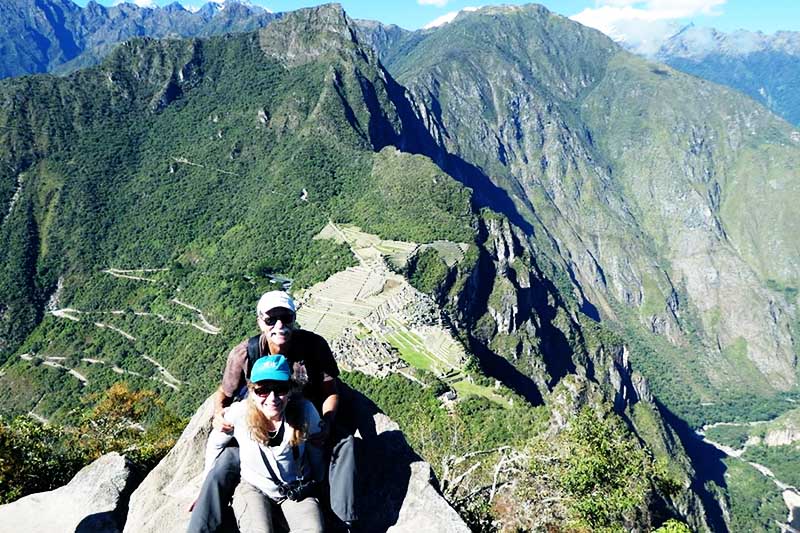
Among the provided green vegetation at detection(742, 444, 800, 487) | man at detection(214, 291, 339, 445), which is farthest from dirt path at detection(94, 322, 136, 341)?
green vegetation at detection(742, 444, 800, 487)

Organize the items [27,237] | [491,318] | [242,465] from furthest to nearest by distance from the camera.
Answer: [27,237] < [491,318] < [242,465]

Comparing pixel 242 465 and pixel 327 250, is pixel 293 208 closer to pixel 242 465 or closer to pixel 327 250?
pixel 327 250

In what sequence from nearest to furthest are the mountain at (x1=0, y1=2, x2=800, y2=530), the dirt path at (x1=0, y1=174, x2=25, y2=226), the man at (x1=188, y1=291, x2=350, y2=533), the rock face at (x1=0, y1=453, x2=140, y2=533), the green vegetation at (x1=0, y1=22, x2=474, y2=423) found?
the man at (x1=188, y1=291, x2=350, y2=533)
the rock face at (x1=0, y1=453, x2=140, y2=533)
the mountain at (x1=0, y1=2, x2=800, y2=530)
the green vegetation at (x1=0, y1=22, x2=474, y2=423)
the dirt path at (x1=0, y1=174, x2=25, y2=226)

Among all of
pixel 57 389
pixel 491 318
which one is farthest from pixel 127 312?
pixel 491 318

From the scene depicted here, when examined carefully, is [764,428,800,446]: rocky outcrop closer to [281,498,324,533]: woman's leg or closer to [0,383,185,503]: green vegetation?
[0,383,185,503]: green vegetation

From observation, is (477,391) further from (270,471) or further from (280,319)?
(270,471)

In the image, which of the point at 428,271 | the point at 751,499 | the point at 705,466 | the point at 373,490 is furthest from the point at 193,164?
the point at 751,499
